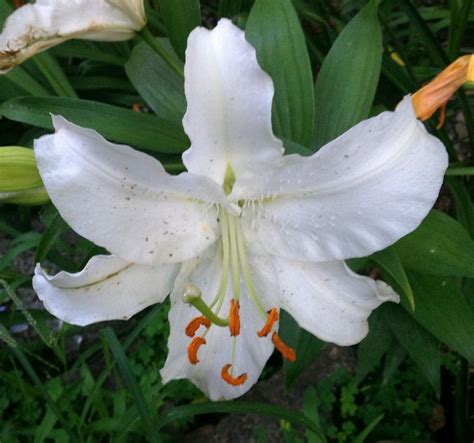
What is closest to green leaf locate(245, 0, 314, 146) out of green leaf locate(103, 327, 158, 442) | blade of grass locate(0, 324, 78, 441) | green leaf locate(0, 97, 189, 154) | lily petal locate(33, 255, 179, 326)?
green leaf locate(0, 97, 189, 154)

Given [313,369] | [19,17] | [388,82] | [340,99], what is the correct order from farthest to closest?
[313,369]
[388,82]
[340,99]
[19,17]

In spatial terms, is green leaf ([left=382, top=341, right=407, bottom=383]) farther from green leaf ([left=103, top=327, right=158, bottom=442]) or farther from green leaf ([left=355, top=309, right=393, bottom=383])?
green leaf ([left=103, top=327, right=158, bottom=442])

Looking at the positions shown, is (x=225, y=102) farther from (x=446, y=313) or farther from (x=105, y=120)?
(x=446, y=313)

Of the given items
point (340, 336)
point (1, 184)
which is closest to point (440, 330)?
point (340, 336)

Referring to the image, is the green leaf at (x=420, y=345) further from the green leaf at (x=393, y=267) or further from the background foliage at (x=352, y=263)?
the green leaf at (x=393, y=267)

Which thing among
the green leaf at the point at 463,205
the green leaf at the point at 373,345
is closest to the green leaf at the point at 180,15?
the green leaf at the point at 463,205

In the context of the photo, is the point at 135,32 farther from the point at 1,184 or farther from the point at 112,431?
the point at 112,431
